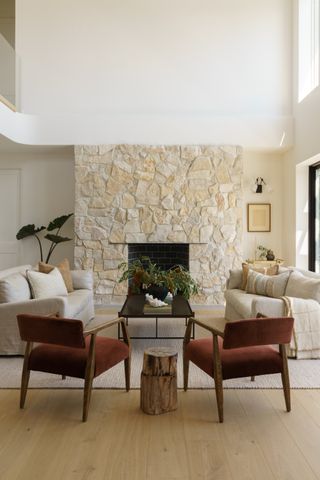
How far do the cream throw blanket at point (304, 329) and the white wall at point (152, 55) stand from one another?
4.10 metres

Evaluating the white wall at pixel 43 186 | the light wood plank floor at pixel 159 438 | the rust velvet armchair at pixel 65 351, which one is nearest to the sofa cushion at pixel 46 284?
the light wood plank floor at pixel 159 438

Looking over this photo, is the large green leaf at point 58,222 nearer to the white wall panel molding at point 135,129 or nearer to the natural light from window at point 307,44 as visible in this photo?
the white wall panel molding at point 135,129

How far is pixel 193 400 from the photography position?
3027mm

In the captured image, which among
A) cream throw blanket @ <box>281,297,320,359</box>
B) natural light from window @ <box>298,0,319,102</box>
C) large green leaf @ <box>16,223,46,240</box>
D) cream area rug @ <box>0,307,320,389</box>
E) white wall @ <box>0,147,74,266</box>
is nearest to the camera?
cream area rug @ <box>0,307,320,389</box>

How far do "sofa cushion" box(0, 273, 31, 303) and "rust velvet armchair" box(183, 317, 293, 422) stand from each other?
2.10 metres

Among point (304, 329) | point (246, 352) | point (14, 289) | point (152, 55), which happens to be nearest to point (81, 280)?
point (14, 289)

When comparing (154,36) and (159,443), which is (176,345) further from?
(154,36)

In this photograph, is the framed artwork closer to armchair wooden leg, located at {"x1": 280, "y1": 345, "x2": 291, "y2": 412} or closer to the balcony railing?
the balcony railing

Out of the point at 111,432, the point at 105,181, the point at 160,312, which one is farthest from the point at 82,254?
the point at 111,432

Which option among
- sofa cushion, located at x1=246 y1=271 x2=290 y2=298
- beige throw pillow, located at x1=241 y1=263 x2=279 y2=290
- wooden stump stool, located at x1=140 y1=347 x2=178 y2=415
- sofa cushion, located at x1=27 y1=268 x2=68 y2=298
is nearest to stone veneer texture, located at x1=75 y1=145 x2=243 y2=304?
beige throw pillow, located at x1=241 y1=263 x2=279 y2=290

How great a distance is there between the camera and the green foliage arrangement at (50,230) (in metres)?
7.06

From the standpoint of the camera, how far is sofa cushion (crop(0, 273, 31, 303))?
159 inches

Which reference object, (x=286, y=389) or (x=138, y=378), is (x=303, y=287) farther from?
(x=138, y=378)

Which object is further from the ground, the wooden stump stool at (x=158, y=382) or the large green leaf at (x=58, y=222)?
the large green leaf at (x=58, y=222)
